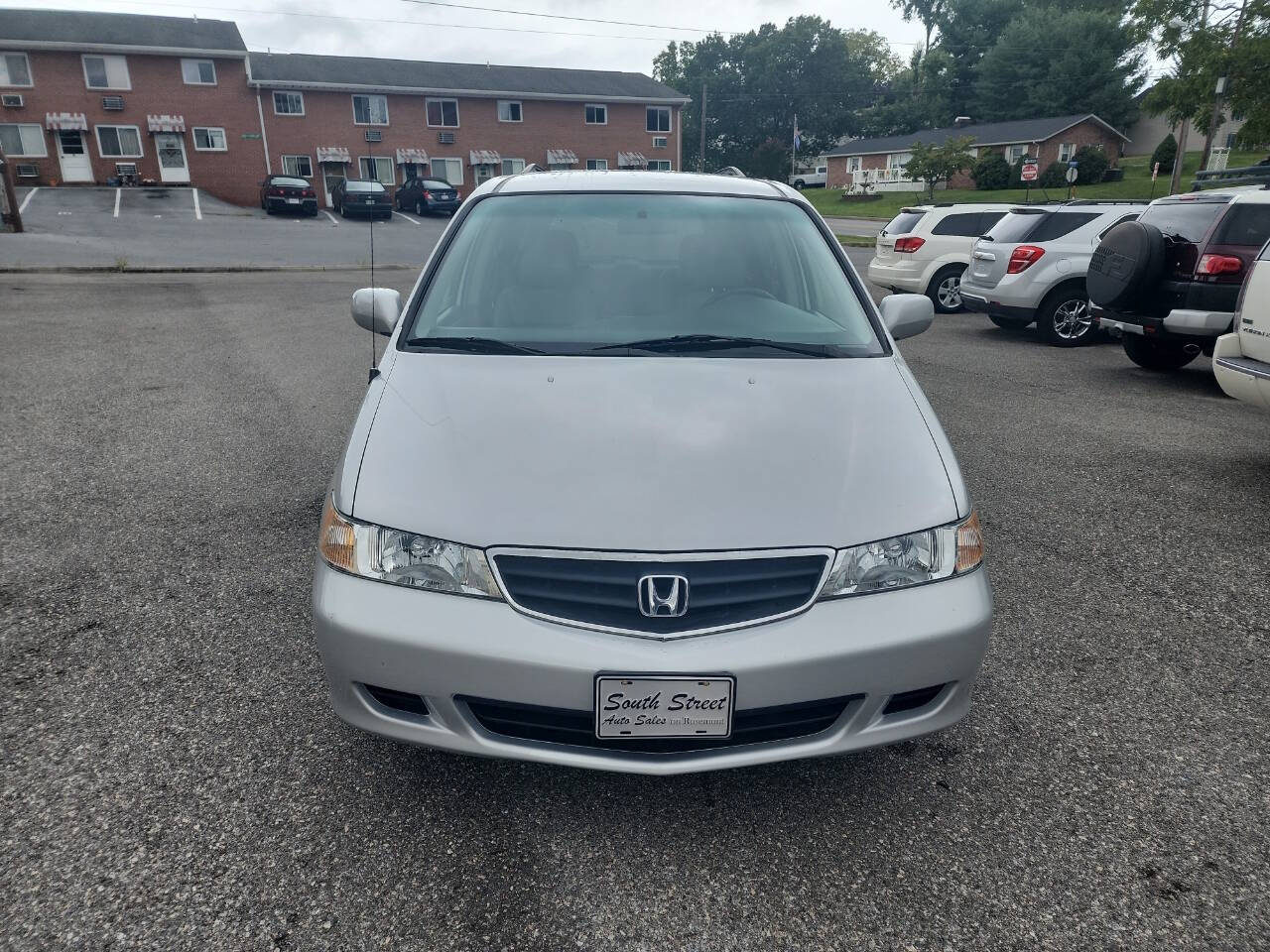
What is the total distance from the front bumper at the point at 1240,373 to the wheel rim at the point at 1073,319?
5354mm

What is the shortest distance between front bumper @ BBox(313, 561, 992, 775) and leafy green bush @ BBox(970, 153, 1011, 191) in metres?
49.7

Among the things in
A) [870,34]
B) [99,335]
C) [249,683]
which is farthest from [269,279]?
[870,34]

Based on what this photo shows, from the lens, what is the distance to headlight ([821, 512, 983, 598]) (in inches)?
84.0

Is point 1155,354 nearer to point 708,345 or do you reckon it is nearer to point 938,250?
point 938,250

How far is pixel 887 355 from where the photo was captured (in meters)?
2.96

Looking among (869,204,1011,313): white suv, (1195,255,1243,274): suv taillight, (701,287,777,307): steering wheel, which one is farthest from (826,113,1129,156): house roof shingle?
(701,287,777,307): steering wheel

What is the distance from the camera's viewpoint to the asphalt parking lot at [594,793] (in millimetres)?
2025

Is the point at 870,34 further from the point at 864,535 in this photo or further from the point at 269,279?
the point at 864,535

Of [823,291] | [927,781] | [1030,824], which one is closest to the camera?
[1030,824]

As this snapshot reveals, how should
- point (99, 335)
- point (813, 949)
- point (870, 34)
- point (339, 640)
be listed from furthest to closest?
point (870, 34), point (99, 335), point (339, 640), point (813, 949)

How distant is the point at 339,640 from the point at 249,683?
3.47ft

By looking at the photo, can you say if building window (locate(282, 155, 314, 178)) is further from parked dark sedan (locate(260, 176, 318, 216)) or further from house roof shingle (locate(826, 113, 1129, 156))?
house roof shingle (locate(826, 113, 1129, 156))

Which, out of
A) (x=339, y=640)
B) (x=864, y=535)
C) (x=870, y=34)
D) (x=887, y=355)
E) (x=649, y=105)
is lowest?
(x=339, y=640)

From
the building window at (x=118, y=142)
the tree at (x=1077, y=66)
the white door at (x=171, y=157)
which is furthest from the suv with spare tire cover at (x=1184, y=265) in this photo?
the tree at (x=1077, y=66)
